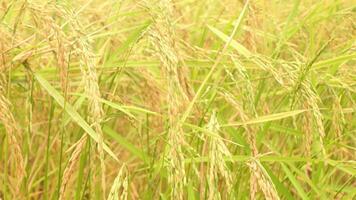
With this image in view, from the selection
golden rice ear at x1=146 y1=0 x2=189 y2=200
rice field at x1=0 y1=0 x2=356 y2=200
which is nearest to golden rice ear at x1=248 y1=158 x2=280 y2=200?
rice field at x1=0 y1=0 x2=356 y2=200

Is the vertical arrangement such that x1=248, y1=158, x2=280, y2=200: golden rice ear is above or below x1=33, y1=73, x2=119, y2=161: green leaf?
below

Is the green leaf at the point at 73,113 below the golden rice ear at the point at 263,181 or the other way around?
the other way around

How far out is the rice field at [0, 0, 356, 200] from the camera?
44.2 inches

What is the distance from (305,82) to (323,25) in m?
0.83

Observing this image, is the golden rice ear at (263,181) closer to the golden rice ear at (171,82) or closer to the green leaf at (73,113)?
the golden rice ear at (171,82)

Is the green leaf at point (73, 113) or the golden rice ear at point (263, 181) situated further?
the green leaf at point (73, 113)

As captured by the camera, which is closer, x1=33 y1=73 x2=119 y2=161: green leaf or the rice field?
the rice field

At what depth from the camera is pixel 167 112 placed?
1.68 meters

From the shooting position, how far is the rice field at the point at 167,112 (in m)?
1.12

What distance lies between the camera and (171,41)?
1.24 meters

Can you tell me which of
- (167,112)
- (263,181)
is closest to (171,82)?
(263,181)

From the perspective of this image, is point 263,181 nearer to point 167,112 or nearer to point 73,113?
point 73,113

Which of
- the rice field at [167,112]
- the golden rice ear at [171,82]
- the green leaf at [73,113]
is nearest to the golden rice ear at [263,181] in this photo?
the rice field at [167,112]

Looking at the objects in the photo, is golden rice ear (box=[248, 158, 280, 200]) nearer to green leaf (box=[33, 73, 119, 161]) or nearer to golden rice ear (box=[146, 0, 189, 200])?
golden rice ear (box=[146, 0, 189, 200])
